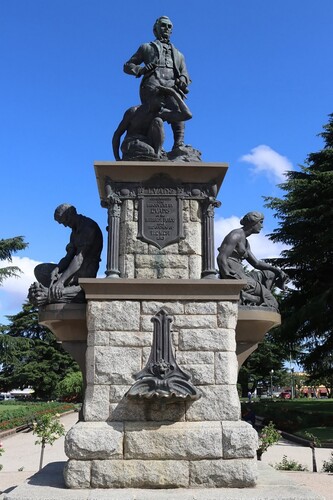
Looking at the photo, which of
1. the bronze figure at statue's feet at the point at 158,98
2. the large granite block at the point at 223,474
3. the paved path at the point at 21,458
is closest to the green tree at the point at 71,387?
the paved path at the point at 21,458

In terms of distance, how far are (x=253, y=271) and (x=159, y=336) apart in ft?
6.52

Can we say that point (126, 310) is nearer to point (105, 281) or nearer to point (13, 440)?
point (105, 281)

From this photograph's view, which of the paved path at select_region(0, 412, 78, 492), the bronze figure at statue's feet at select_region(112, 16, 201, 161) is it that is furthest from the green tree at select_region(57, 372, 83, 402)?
the bronze figure at statue's feet at select_region(112, 16, 201, 161)

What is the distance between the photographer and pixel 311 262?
89.4 ft

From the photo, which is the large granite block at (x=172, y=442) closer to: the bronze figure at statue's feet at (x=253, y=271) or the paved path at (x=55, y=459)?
the bronze figure at statue's feet at (x=253, y=271)

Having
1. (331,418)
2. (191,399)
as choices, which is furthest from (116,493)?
(331,418)

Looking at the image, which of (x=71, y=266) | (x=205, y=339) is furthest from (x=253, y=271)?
(x=71, y=266)

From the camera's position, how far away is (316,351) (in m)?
27.0

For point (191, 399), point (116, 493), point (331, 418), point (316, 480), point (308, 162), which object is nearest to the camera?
point (116, 493)

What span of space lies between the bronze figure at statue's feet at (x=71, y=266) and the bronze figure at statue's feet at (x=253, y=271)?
1.88 meters

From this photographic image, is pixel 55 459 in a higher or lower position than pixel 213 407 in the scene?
lower

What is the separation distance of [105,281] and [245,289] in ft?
6.98

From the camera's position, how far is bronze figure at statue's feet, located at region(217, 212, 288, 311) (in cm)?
796

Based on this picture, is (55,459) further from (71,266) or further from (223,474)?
(223,474)
